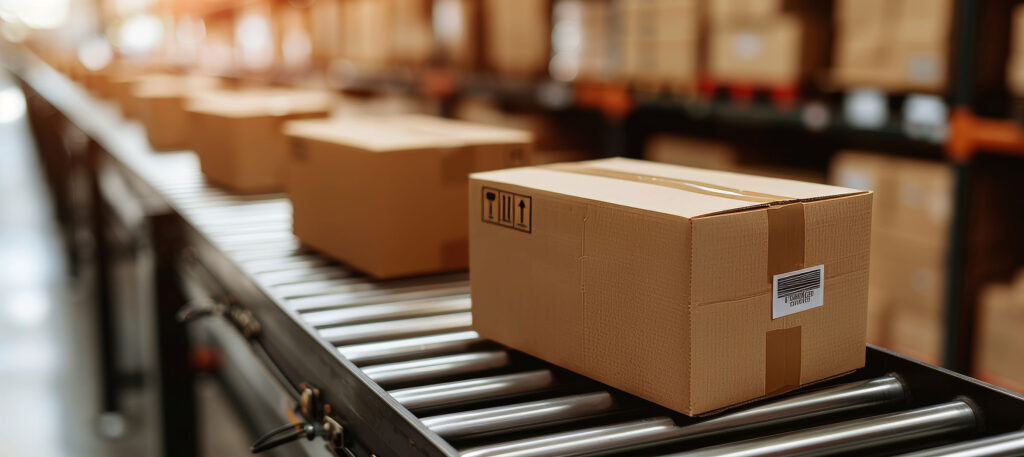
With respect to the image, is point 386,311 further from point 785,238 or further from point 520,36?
point 520,36

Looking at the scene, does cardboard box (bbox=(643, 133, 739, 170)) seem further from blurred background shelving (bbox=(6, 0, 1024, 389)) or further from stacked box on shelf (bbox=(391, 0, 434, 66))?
stacked box on shelf (bbox=(391, 0, 434, 66))

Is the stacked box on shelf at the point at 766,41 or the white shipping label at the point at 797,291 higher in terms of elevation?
the stacked box on shelf at the point at 766,41

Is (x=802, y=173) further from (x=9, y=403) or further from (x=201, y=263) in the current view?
(x=9, y=403)

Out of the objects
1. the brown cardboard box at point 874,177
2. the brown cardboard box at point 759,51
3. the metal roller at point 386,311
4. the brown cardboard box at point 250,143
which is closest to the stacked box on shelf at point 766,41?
the brown cardboard box at point 759,51

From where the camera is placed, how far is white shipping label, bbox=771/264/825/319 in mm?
1039

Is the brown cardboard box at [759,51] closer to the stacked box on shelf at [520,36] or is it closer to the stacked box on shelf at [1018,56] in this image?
the stacked box on shelf at [1018,56]

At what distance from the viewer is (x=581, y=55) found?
4.23 metres

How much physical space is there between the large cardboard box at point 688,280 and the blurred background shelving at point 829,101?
164cm

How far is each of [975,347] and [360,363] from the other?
2.26 metres

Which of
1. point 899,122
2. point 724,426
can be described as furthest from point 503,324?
point 899,122

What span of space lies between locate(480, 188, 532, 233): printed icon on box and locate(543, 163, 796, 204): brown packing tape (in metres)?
0.14

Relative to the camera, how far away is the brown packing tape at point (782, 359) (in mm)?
1054

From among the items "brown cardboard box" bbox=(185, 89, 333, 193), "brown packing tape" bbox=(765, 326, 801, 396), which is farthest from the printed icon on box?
"brown cardboard box" bbox=(185, 89, 333, 193)

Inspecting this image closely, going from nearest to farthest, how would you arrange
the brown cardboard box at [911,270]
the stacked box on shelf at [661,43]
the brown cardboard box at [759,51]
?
1. the brown cardboard box at [911,270]
2. the brown cardboard box at [759,51]
3. the stacked box on shelf at [661,43]
